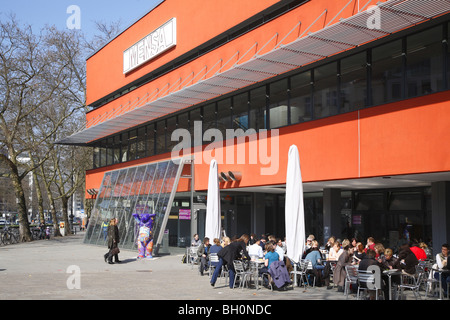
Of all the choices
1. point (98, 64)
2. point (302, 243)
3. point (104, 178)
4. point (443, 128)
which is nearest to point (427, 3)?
point (443, 128)

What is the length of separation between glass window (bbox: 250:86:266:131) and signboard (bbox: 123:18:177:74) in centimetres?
780

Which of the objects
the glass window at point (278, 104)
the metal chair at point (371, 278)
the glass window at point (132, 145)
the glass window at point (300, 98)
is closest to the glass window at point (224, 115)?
the glass window at point (278, 104)

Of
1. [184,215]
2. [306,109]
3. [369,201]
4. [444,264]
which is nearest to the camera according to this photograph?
[444,264]

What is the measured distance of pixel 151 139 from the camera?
3184 centimetres

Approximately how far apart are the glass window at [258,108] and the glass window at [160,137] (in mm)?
8135

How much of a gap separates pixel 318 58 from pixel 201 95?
744 cm

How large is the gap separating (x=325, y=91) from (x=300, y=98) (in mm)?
1390

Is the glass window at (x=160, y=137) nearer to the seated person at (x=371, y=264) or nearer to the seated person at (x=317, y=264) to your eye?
the seated person at (x=317, y=264)

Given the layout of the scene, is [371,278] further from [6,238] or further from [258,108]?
[6,238]

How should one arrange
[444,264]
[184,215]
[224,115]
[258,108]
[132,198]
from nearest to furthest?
[444,264], [258,108], [224,115], [184,215], [132,198]

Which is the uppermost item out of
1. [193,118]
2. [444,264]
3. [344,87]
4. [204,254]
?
[193,118]

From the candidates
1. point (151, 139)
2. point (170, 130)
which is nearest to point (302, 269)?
point (170, 130)

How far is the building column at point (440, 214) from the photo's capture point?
17.0 metres

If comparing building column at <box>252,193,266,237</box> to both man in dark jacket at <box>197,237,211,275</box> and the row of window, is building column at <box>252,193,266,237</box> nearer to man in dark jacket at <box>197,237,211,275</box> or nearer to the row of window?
the row of window
